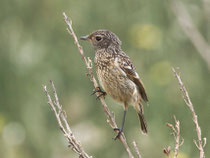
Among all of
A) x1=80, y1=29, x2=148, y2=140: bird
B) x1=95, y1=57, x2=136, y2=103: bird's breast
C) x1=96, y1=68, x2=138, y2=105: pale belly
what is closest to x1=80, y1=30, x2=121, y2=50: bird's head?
x1=80, y1=29, x2=148, y2=140: bird

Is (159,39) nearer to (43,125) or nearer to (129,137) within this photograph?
(129,137)

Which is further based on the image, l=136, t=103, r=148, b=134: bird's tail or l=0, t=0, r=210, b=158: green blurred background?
l=0, t=0, r=210, b=158: green blurred background

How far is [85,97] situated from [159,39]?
1.40 m

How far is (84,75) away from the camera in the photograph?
775cm

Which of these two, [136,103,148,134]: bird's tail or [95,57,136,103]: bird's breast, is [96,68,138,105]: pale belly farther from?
[136,103,148,134]: bird's tail

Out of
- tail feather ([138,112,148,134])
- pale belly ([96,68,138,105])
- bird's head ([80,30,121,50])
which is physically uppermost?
bird's head ([80,30,121,50])

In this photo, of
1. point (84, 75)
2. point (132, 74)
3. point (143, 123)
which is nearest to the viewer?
point (132, 74)

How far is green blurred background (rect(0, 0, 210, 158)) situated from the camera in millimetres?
7234

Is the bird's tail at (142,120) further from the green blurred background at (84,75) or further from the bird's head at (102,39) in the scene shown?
the bird's head at (102,39)

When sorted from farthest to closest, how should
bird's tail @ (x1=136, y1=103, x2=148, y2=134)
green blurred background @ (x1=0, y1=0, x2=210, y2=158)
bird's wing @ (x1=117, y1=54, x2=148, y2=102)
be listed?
green blurred background @ (x1=0, y1=0, x2=210, y2=158)
bird's tail @ (x1=136, y1=103, x2=148, y2=134)
bird's wing @ (x1=117, y1=54, x2=148, y2=102)

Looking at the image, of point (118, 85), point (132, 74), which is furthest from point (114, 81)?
point (132, 74)

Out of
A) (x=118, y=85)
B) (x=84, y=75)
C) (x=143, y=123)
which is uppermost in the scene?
(x=84, y=75)

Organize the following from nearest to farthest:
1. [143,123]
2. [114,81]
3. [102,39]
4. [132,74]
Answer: [114,81] → [132,74] → [143,123] → [102,39]

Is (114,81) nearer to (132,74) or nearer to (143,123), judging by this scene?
(132,74)
